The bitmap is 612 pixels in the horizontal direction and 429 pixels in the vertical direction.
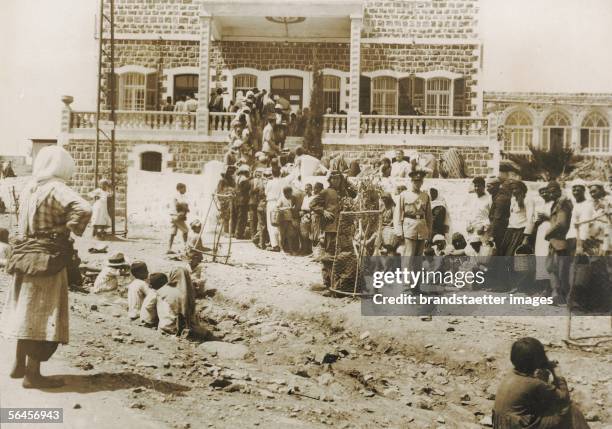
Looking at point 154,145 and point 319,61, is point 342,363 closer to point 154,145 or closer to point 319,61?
point 154,145

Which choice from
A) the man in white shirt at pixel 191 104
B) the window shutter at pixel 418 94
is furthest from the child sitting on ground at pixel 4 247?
the window shutter at pixel 418 94

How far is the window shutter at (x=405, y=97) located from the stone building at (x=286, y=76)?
0.18ft

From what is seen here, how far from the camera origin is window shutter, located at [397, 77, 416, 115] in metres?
7.92

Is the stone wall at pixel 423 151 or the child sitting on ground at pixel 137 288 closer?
the child sitting on ground at pixel 137 288

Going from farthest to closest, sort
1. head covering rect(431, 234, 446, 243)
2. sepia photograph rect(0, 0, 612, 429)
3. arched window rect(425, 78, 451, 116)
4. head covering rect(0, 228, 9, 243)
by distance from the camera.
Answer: arched window rect(425, 78, 451, 116), head covering rect(431, 234, 446, 243), head covering rect(0, 228, 9, 243), sepia photograph rect(0, 0, 612, 429)

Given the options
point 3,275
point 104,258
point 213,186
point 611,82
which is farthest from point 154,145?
point 611,82

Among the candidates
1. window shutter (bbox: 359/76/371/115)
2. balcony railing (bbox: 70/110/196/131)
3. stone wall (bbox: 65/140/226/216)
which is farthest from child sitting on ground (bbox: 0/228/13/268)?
window shutter (bbox: 359/76/371/115)

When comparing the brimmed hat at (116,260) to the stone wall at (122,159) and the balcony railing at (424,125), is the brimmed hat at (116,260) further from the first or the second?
the balcony railing at (424,125)

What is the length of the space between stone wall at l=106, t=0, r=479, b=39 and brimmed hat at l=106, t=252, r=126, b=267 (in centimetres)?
249

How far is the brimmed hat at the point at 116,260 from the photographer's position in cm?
534

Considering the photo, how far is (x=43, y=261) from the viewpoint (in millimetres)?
3777

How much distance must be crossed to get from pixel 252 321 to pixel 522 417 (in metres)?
2.53

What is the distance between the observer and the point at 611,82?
6055 millimetres

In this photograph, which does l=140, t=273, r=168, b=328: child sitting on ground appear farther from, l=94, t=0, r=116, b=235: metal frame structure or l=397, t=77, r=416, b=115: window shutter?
l=397, t=77, r=416, b=115: window shutter
